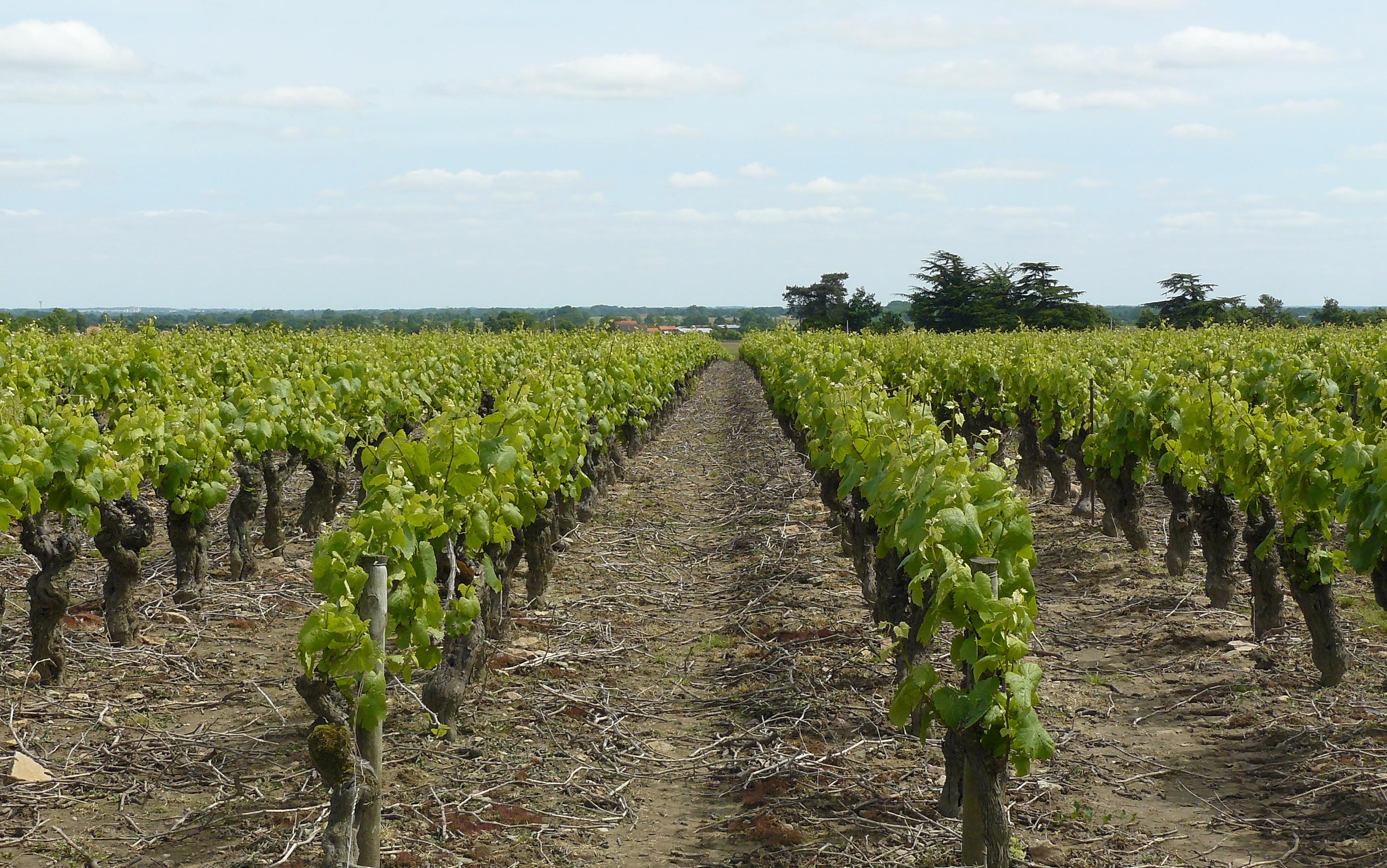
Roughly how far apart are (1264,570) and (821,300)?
8434cm

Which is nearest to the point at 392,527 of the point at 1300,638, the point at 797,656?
the point at 797,656

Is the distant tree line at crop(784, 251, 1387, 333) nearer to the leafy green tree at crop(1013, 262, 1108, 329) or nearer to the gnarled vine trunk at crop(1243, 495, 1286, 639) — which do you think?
the leafy green tree at crop(1013, 262, 1108, 329)

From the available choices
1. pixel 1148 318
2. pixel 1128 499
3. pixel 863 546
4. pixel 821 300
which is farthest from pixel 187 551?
pixel 821 300

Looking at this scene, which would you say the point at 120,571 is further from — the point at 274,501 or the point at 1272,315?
the point at 1272,315

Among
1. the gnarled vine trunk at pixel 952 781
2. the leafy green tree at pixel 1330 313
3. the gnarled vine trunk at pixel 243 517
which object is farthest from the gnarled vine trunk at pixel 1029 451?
the leafy green tree at pixel 1330 313

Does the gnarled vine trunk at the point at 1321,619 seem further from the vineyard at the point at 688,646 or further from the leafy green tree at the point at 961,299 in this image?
the leafy green tree at the point at 961,299

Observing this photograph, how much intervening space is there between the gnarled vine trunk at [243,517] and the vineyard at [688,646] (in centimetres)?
3

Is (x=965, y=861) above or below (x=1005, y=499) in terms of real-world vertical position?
below

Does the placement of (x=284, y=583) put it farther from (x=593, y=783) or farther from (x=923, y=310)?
(x=923, y=310)

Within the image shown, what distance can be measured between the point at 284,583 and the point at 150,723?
2.84 m

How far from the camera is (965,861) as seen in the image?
4.26 metres

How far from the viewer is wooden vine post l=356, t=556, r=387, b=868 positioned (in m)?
4.21

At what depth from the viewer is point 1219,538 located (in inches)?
307

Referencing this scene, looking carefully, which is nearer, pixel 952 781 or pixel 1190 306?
pixel 952 781
